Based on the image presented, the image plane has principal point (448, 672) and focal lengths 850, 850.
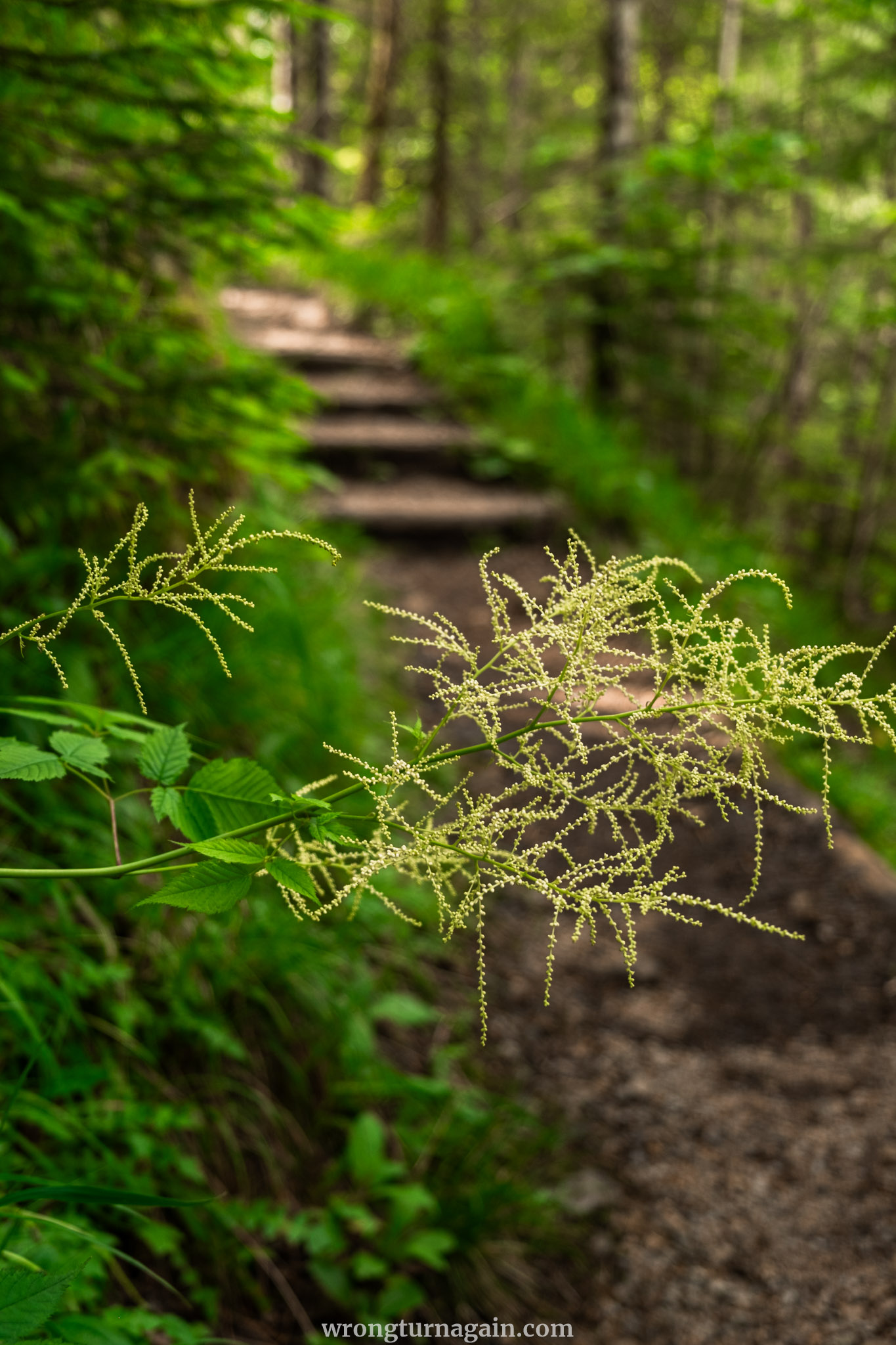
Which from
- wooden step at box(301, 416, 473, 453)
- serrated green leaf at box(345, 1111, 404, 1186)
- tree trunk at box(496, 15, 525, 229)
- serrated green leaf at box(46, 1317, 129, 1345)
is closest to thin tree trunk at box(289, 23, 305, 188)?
wooden step at box(301, 416, 473, 453)

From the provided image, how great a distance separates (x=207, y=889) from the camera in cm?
91

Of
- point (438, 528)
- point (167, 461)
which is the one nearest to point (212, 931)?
point (167, 461)

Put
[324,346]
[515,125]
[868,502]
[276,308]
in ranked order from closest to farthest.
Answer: [868,502] < [324,346] < [276,308] < [515,125]

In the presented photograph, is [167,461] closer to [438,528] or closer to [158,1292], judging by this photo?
[158,1292]

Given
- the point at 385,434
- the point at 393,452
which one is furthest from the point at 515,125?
the point at 393,452

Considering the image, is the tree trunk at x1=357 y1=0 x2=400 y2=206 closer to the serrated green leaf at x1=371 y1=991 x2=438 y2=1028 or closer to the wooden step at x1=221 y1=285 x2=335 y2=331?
the wooden step at x1=221 y1=285 x2=335 y2=331

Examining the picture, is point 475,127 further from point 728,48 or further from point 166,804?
point 166,804

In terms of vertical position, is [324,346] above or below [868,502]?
above

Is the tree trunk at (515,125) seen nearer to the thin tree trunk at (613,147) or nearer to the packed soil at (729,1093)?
the thin tree trunk at (613,147)

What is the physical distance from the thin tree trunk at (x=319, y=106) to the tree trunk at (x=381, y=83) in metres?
0.77

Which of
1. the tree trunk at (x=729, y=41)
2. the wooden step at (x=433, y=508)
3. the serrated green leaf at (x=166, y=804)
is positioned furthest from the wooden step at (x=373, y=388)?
the serrated green leaf at (x=166, y=804)

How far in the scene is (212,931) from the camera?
2457mm

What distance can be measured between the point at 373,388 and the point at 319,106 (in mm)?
8610

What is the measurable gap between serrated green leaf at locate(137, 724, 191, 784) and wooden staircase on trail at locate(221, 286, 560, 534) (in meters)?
4.59
